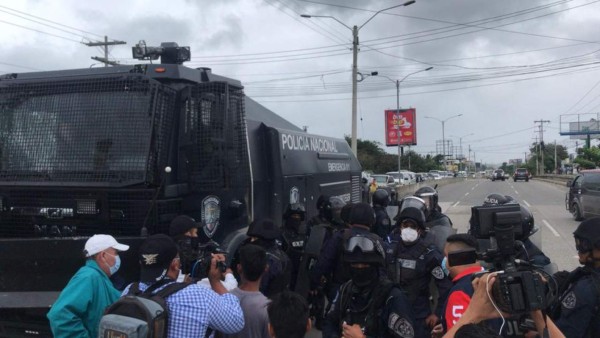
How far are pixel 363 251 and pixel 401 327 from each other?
0.52m

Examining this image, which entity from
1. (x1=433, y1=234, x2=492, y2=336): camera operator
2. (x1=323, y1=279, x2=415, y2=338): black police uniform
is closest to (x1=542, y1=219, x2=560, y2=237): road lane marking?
(x1=433, y1=234, x2=492, y2=336): camera operator

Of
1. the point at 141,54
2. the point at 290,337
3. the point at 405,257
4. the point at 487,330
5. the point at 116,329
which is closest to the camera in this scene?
the point at 487,330

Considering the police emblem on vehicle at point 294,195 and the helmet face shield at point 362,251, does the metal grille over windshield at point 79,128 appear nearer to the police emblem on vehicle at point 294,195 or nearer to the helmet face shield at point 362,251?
the helmet face shield at point 362,251

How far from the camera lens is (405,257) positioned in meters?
4.27

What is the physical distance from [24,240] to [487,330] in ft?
12.4

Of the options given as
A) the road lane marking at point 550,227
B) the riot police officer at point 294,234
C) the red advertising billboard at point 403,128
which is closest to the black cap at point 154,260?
the riot police officer at point 294,234

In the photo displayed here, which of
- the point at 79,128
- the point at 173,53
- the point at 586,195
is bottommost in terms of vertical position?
the point at 586,195

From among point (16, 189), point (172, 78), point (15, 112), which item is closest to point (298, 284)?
point (172, 78)

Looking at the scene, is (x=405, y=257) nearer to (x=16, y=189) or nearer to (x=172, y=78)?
(x=172, y=78)

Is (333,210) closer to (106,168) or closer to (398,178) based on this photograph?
(106,168)

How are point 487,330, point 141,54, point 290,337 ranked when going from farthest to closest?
point 141,54 < point 290,337 < point 487,330

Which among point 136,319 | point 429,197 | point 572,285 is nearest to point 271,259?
point 136,319

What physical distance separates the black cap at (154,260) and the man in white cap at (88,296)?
50 centimetres

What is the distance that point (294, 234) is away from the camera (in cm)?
594
